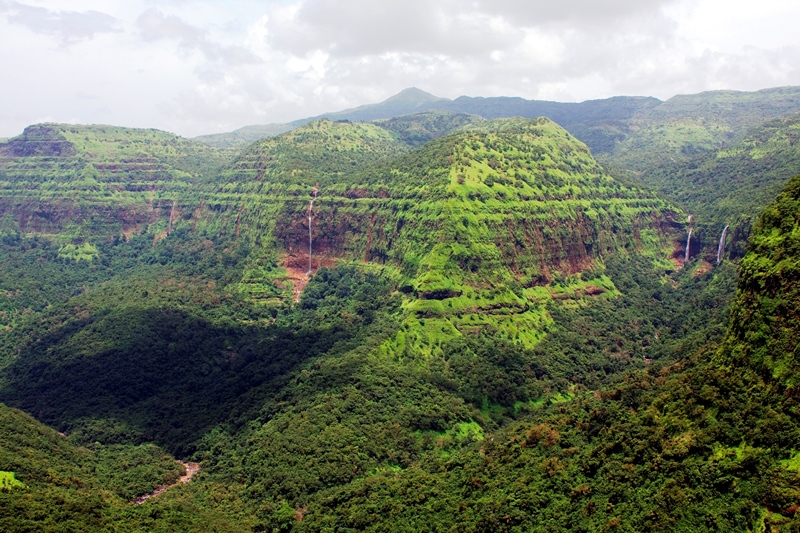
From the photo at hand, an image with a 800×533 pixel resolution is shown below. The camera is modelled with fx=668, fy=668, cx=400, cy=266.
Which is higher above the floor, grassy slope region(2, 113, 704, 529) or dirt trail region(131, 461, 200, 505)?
grassy slope region(2, 113, 704, 529)

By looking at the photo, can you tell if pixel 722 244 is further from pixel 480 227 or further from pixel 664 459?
pixel 664 459

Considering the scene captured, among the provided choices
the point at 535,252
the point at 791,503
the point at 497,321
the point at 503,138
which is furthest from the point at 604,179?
the point at 791,503

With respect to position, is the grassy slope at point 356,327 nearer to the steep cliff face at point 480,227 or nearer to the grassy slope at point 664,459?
the steep cliff face at point 480,227

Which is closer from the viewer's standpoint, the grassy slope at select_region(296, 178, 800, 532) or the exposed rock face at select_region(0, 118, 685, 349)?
the grassy slope at select_region(296, 178, 800, 532)

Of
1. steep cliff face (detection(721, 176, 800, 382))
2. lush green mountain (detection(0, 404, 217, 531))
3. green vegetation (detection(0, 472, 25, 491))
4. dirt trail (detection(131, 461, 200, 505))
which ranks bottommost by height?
dirt trail (detection(131, 461, 200, 505))

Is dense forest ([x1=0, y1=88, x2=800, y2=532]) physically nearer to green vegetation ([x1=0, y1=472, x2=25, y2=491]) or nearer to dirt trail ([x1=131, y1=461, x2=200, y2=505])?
green vegetation ([x1=0, y1=472, x2=25, y2=491])

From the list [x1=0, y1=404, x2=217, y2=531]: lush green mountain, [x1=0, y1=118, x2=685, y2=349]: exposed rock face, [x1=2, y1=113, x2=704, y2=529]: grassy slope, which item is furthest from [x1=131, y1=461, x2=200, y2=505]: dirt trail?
[x1=0, y1=118, x2=685, y2=349]: exposed rock face

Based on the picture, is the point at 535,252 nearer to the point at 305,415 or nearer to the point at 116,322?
the point at 305,415
